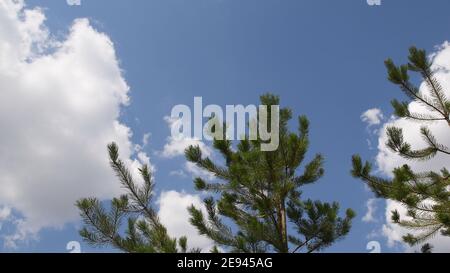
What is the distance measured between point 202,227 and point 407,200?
4079 mm

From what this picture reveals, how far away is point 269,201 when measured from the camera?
27.2ft

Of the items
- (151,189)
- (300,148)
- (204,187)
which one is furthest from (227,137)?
(151,189)

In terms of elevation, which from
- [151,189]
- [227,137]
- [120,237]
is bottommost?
[120,237]

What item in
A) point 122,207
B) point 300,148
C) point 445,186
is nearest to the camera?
point 122,207

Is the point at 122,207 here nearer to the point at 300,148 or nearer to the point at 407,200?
the point at 300,148

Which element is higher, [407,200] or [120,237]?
[407,200]

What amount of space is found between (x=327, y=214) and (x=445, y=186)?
108 inches
